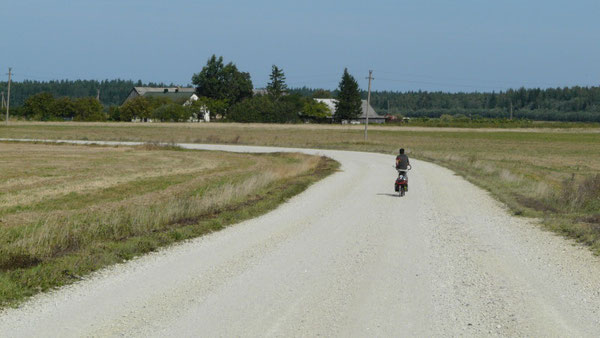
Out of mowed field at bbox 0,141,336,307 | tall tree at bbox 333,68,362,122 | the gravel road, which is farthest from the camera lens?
tall tree at bbox 333,68,362,122

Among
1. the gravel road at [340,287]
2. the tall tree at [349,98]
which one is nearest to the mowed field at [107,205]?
the gravel road at [340,287]

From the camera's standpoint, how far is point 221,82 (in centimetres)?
15212

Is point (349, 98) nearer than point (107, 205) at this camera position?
No

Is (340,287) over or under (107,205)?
over

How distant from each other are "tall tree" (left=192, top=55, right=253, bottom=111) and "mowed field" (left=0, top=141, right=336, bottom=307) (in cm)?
10855

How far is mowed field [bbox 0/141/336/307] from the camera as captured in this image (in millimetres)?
11335

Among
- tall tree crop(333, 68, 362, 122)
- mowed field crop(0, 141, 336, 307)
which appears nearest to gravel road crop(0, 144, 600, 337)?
mowed field crop(0, 141, 336, 307)

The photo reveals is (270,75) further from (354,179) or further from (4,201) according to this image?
(4,201)

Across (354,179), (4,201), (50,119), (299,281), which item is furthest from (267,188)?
(50,119)

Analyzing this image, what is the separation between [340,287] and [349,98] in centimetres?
13833

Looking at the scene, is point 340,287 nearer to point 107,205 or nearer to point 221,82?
point 107,205

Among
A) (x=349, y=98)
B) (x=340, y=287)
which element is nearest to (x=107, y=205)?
(x=340, y=287)

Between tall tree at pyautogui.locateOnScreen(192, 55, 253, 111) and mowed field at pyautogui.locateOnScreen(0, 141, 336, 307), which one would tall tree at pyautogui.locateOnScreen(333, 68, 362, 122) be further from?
mowed field at pyautogui.locateOnScreen(0, 141, 336, 307)

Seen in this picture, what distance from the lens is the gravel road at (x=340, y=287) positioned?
7887mm
